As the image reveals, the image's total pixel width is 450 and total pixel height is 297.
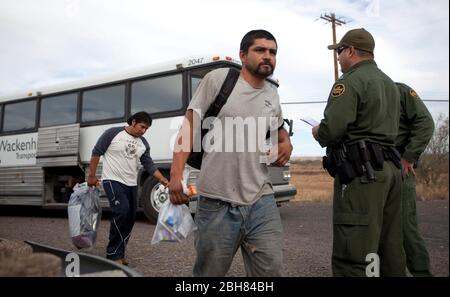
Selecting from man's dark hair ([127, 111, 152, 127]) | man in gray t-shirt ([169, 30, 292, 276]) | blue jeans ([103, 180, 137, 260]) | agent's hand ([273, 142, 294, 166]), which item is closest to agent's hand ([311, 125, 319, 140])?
agent's hand ([273, 142, 294, 166])

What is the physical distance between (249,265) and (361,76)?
1.44m

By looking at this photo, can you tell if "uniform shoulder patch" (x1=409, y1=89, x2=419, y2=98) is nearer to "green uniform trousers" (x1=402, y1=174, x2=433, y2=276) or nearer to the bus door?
"green uniform trousers" (x1=402, y1=174, x2=433, y2=276)

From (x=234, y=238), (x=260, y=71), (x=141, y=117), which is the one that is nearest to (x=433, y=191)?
(x=141, y=117)

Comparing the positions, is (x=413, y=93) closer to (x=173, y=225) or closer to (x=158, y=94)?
(x=173, y=225)

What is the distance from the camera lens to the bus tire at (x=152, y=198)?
7.86 meters

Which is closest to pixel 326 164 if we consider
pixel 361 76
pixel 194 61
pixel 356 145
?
pixel 356 145

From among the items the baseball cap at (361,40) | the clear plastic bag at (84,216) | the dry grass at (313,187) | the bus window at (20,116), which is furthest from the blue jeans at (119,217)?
the dry grass at (313,187)

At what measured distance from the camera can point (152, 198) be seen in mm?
7922

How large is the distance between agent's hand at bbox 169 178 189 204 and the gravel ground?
193cm

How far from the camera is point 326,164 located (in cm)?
299

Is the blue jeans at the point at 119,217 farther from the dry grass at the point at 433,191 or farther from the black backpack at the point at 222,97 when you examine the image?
the dry grass at the point at 433,191

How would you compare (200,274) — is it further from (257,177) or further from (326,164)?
(326,164)

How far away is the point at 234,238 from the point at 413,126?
2.17 m

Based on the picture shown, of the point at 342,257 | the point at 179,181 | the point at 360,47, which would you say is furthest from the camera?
the point at 360,47
